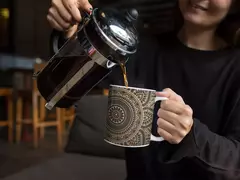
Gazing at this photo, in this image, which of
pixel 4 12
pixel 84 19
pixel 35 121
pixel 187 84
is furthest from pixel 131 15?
pixel 4 12

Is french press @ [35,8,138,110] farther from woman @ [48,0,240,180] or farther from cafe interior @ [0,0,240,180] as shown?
cafe interior @ [0,0,240,180]

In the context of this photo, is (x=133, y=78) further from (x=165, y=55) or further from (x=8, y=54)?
(x=8, y=54)

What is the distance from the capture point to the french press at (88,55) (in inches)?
17.0

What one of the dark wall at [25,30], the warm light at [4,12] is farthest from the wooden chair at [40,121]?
the warm light at [4,12]

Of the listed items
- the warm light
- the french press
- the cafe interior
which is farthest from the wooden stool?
the french press

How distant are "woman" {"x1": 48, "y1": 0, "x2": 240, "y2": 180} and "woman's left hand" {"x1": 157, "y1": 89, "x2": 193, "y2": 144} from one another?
4 cm

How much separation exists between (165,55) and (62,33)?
8.5 inches

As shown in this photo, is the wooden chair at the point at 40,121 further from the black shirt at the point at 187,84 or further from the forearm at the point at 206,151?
the forearm at the point at 206,151

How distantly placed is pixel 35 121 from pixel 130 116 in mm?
2914

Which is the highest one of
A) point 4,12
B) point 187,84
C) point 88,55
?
point 88,55

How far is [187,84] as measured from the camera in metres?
0.62

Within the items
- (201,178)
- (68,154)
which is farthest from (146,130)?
(68,154)

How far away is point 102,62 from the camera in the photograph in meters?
0.46

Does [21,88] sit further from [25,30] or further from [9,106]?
[25,30]
